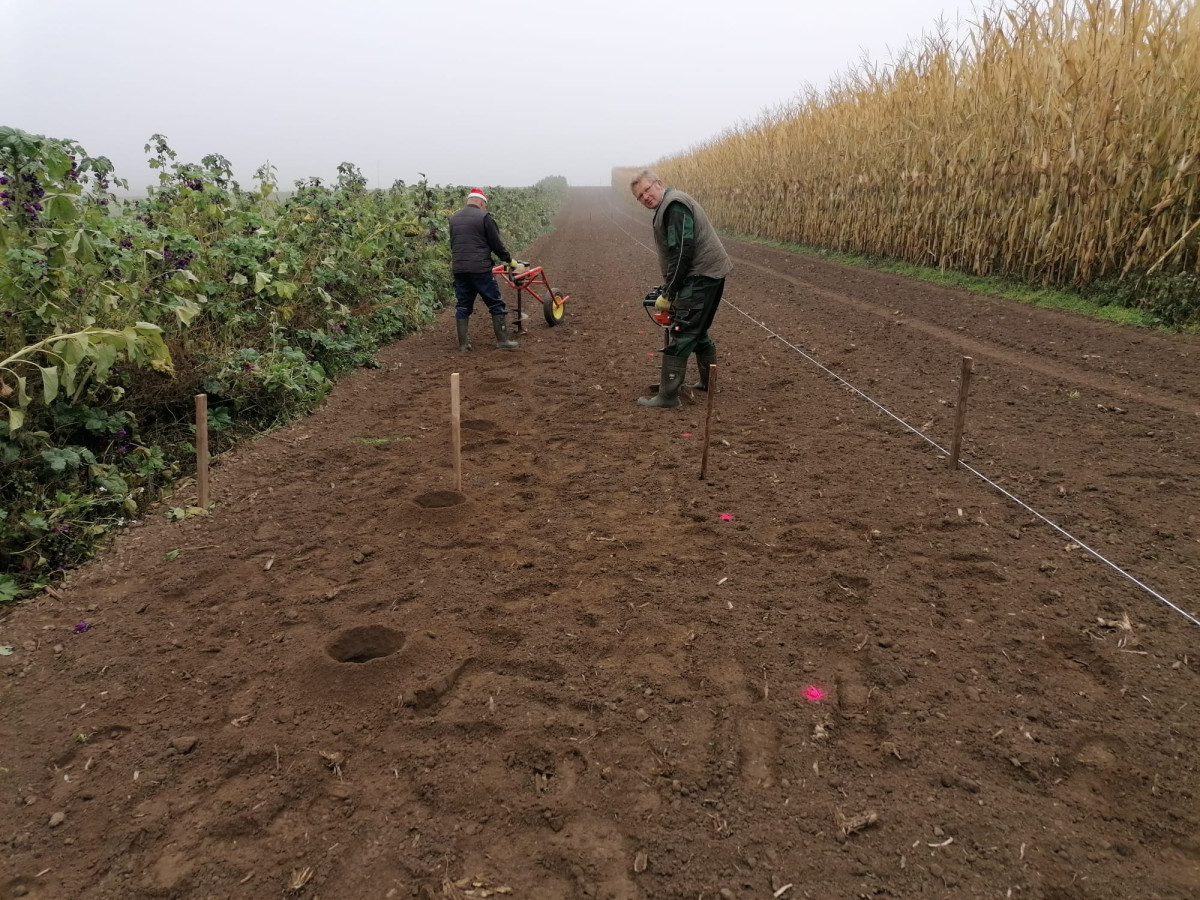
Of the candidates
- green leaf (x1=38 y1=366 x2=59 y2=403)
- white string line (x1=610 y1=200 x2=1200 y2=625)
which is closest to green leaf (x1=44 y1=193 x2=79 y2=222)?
green leaf (x1=38 y1=366 x2=59 y2=403)

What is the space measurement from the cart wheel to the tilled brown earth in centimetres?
436

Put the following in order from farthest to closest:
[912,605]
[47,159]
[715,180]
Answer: [715,180] → [47,159] → [912,605]

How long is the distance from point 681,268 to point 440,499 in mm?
2663

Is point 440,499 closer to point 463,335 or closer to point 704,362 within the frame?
point 704,362

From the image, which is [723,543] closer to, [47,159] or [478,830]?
[478,830]

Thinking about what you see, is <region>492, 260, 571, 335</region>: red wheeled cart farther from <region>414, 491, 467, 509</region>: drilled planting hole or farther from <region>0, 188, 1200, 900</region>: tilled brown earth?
<region>414, 491, 467, 509</region>: drilled planting hole

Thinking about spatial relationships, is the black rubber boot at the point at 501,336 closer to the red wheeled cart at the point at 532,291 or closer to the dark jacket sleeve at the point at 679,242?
the red wheeled cart at the point at 532,291

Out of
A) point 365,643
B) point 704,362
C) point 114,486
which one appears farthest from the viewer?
point 704,362

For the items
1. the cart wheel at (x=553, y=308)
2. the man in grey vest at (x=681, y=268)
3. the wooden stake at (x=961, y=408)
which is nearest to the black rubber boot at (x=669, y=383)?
the man in grey vest at (x=681, y=268)

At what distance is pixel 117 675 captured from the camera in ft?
9.20

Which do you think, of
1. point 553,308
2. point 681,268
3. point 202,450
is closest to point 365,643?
point 202,450

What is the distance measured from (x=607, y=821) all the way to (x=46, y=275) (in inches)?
155

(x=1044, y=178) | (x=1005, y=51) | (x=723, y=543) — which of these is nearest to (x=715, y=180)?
(x=1005, y=51)

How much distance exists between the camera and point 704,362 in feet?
20.3
